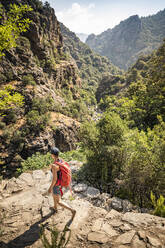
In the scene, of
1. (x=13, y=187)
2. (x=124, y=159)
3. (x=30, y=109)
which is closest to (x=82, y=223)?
(x=124, y=159)

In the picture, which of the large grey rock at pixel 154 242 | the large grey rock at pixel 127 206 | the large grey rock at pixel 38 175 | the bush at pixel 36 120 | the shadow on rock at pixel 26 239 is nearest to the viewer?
the large grey rock at pixel 154 242

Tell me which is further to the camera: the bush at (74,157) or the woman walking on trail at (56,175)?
the bush at (74,157)

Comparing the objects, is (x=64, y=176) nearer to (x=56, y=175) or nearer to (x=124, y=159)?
(x=56, y=175)

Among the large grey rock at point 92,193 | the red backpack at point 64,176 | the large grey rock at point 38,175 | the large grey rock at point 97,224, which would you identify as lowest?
the large grey rock at point 92,193

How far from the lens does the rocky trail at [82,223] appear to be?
7.96ft

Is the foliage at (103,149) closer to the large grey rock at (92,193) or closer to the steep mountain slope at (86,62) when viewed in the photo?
the large grey rock at (92,193)

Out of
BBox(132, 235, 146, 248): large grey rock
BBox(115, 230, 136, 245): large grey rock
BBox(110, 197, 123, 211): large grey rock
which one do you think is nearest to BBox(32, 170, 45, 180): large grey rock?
BBox(110, 197, 123, 211): large grey rock

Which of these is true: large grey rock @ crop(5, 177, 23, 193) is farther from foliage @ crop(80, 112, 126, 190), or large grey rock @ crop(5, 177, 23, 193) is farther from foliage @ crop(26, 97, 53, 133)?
foliage @ crop(26, 97, 53, 133)

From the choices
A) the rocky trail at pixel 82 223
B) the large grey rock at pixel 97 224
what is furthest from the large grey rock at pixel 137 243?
the large grey rock at pixel 97 224

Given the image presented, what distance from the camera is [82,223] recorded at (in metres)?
3.03

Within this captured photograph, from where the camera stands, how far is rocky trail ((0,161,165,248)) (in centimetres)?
243

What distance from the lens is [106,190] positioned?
16.6 ft

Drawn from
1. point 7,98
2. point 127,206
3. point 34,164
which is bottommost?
→ point 127,206

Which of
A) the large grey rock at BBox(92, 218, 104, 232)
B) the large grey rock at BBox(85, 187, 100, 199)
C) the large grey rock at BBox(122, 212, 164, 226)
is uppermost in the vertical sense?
the large grey rock at BBox(122, 212, 164, 226)
